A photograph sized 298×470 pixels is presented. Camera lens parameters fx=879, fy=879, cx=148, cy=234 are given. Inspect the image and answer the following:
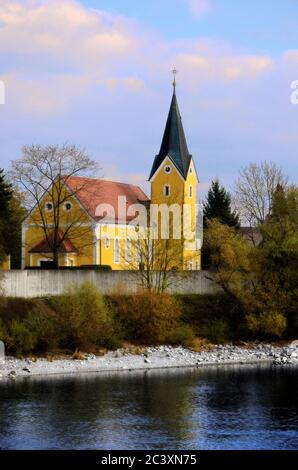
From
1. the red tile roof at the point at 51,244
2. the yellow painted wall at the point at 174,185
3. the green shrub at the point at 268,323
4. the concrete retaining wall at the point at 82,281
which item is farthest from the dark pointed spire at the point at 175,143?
the green shrub at the point at 268,323

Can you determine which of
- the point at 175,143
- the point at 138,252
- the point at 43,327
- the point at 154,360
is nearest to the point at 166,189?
the point at 175,143

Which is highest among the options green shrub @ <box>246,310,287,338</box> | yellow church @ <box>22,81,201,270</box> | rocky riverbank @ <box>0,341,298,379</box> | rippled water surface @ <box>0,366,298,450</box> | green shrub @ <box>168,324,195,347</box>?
yellow church @ <box>22,81,201,270</box>

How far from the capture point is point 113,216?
2457 inches

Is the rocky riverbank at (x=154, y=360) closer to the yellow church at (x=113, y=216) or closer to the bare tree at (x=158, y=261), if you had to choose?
the bare tree at (x=158, y=261)

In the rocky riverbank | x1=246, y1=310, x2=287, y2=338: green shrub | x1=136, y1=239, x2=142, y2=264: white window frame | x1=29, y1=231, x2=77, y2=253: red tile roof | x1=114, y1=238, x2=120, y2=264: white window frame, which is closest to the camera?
the rocky riverbank

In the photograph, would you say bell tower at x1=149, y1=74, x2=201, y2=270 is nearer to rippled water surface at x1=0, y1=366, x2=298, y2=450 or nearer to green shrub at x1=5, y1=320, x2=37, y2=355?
green shrub at x1=5, y1=320, x2=37, y2=355

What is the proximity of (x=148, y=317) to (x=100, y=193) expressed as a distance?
63.8 feet

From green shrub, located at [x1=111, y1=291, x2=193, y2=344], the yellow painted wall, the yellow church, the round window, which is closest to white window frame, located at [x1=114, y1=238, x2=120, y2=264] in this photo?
the yellow church

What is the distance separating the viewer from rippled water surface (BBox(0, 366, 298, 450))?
2516cm

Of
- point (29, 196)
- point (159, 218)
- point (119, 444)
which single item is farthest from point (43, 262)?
point (119, 444)

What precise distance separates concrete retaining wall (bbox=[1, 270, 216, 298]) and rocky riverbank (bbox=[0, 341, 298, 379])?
6595mm

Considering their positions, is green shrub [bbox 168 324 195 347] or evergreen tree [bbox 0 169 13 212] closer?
green shrub [bbox 168 324 195 347]

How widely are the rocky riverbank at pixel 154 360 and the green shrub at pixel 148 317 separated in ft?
4.84

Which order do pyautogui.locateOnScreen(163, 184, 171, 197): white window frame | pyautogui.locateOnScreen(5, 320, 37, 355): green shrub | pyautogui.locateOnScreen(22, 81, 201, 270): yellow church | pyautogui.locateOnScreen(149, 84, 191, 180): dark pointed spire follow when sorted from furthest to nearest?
pyautogui.locateOnScreen(163, 184, 171, 197): white window frame
pyautogui.locateOnScreen(149, 84, 191, 180): dark pointed spire
pyautogui.locateOnScreen(22, 81, 201, 270): yellow church
pyautogui.locateOnScreen(5, 320, 37, 355): green shrub
